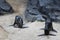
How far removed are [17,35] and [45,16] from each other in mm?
3100

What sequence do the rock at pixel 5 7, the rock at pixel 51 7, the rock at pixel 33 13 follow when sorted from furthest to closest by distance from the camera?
1. the rock at pixel 5 7
2. the rock at pixel 33 13
3. the rock at pixel 51 7

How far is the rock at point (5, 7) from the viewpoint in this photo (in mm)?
10887

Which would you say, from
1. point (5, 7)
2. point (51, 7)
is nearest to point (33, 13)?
point (51, 7)

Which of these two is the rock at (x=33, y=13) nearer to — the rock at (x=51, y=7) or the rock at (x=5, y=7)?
the rock at (x=51, y=7)

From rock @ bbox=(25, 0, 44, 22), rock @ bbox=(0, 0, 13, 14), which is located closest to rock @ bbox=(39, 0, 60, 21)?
rock @ bbox=(25, 0, 44, 22)

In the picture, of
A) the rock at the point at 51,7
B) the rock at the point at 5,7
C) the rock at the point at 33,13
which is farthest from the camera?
the rock at the point at 5,7

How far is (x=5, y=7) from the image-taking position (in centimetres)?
1115

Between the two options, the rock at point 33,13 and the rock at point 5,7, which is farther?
the rock at point 5,7

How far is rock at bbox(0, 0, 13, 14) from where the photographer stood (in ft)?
35.7

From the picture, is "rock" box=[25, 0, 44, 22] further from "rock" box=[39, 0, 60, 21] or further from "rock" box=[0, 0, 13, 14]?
"rock" box=[0, 0, 13, 14]

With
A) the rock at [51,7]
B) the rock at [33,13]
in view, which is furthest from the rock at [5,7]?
the rock at [51,7]

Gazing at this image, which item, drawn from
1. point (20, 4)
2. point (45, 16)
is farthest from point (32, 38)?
point (20, 4)

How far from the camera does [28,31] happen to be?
683 cm

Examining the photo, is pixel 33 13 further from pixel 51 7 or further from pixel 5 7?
pixel 5 7
